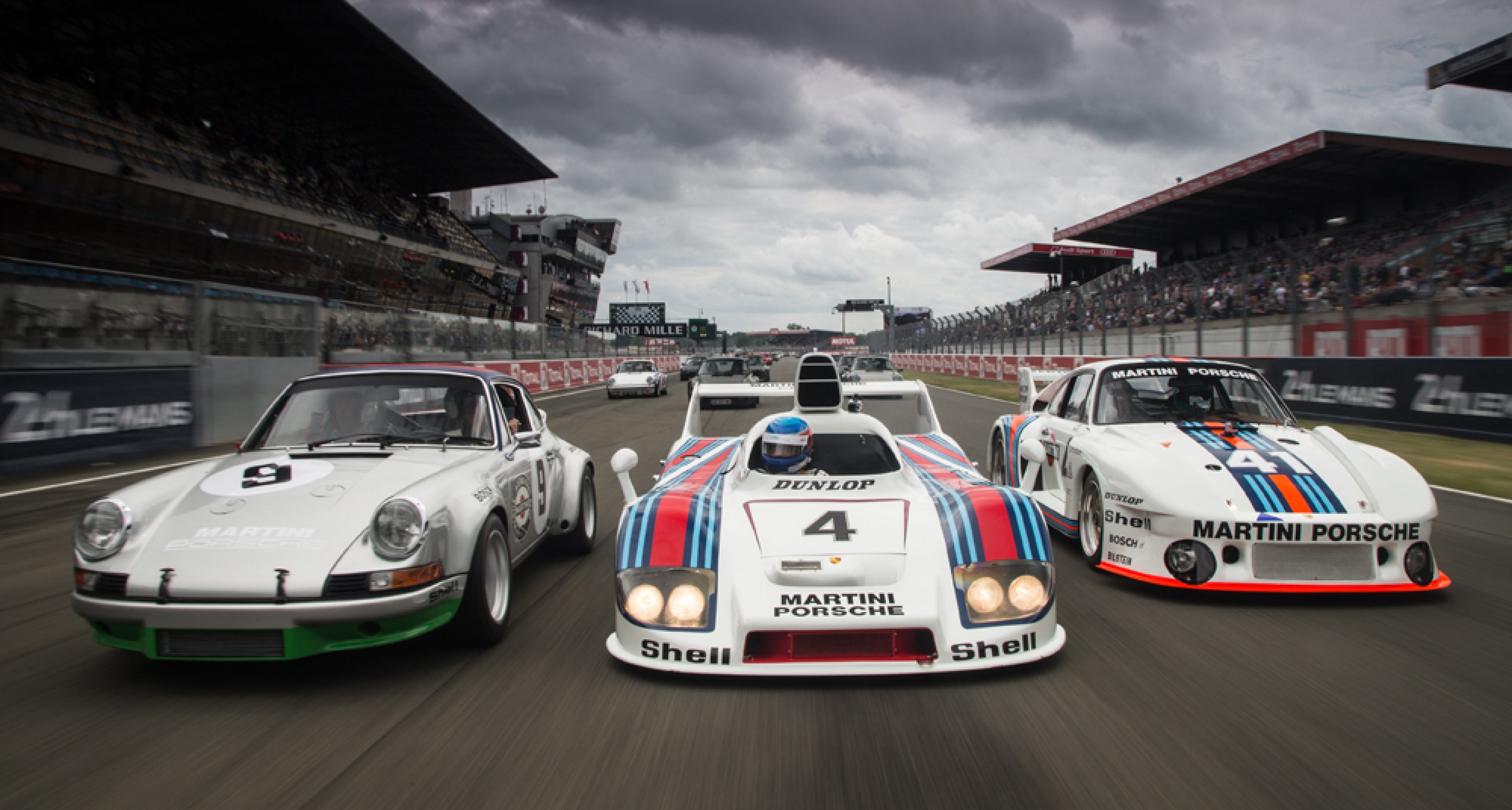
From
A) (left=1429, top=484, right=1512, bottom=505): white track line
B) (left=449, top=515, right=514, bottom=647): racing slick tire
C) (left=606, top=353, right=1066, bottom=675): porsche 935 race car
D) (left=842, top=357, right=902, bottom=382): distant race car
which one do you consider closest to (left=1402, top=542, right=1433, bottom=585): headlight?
(left=606, top=353, right=1066, bottom=675): porsche 935 race car

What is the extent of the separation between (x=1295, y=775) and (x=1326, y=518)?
80.4 inches

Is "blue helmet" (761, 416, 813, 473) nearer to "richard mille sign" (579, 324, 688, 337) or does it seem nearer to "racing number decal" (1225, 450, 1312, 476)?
"racing number decal" (1225, 450, 1312, 476)

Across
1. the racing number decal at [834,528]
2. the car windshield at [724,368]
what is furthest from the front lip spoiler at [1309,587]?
the car windshield at [724,368]

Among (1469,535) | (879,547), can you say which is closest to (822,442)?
(879,547)

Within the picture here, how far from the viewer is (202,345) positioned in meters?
12.3

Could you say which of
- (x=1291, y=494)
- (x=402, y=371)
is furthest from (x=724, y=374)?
(x=1291, y=494)

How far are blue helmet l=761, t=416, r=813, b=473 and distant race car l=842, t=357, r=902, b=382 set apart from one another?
15128mm

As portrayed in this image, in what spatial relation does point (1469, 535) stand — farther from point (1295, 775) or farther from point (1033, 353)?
point (1033, 353)

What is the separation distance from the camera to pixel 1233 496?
431 centimetres

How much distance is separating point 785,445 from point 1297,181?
3471 centimetres

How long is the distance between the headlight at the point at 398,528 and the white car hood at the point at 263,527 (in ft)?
0.23

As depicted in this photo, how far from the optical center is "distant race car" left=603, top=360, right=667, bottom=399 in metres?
25.0

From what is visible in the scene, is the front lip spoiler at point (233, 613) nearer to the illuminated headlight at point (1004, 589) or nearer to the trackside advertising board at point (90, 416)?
the illuminated headlight at point (1004, 589)

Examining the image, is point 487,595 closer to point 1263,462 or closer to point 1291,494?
point 1291,494
